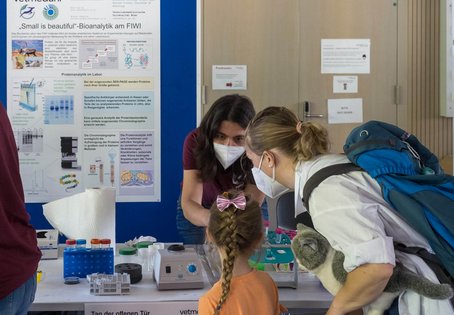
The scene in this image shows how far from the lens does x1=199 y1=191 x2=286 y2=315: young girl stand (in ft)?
5.50

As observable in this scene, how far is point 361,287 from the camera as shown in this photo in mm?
1425

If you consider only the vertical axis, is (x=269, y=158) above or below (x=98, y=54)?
below

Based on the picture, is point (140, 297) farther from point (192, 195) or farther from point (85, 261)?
point (192, 195)

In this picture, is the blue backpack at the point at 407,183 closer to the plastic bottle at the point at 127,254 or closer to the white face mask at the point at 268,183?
the white face mask at the point at 268,183

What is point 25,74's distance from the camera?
13.9ft

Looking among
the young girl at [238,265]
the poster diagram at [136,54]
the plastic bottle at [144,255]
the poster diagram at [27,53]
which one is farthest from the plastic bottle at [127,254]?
the poster diagram at [27,53]

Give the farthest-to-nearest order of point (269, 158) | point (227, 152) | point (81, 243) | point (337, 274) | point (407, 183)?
point (227, 152), point (81, 243), point (269, 158), point (337, 274), point (407, 183)

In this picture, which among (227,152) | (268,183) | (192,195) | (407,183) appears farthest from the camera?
(192,195)

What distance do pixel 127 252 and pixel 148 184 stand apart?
1.75m

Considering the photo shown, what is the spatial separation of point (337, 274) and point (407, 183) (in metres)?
0.32

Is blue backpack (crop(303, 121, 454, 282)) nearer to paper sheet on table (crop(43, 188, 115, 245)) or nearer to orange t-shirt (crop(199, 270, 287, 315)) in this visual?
orange t-shirt (crop(199, 270, 287, 315))

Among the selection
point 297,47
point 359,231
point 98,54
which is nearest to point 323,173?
point 359,231

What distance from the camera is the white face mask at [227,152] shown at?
8.83 ft

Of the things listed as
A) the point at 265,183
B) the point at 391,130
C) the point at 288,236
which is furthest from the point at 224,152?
the point at 391,130
